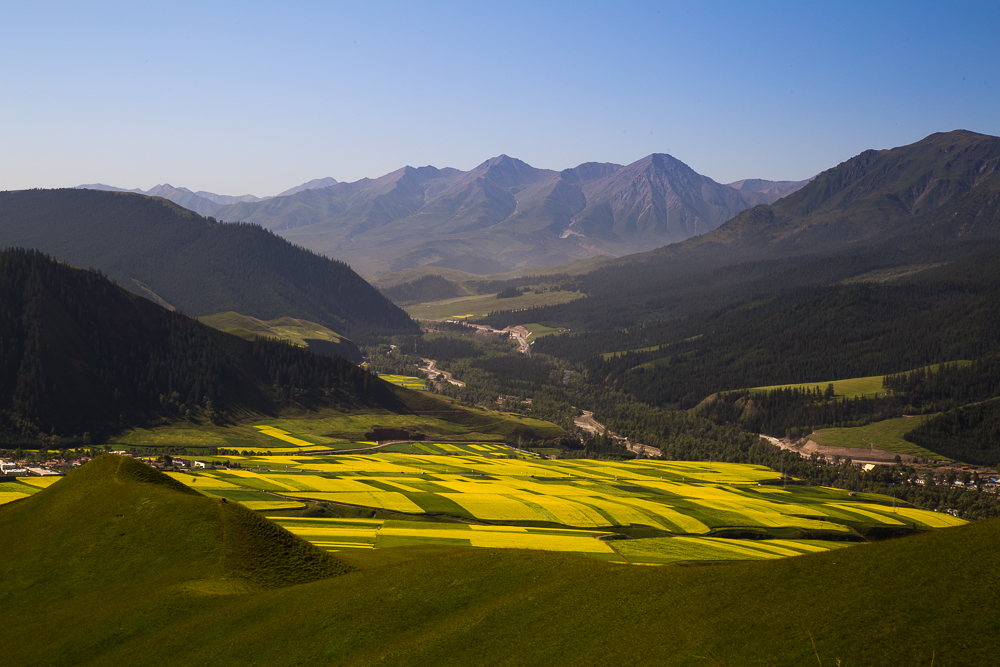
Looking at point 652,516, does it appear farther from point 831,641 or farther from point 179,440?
point 179,440

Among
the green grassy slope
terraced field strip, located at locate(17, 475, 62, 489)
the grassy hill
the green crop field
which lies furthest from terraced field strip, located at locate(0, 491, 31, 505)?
the green grassy slope

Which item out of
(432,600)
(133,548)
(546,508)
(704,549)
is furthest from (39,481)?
(704,549)

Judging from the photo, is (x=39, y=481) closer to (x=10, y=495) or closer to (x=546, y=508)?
(x=10, y=495)

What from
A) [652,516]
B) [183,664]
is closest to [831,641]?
[183,664]

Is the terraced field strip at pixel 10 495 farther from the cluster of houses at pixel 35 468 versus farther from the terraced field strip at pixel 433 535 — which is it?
the terraced field strip at pixel 433 535

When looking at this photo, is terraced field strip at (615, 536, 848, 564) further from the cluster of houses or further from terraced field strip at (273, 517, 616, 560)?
the cluster of houses

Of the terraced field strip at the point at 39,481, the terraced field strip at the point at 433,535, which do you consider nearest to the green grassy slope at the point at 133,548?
the terraced field strip at the point at 433,535
